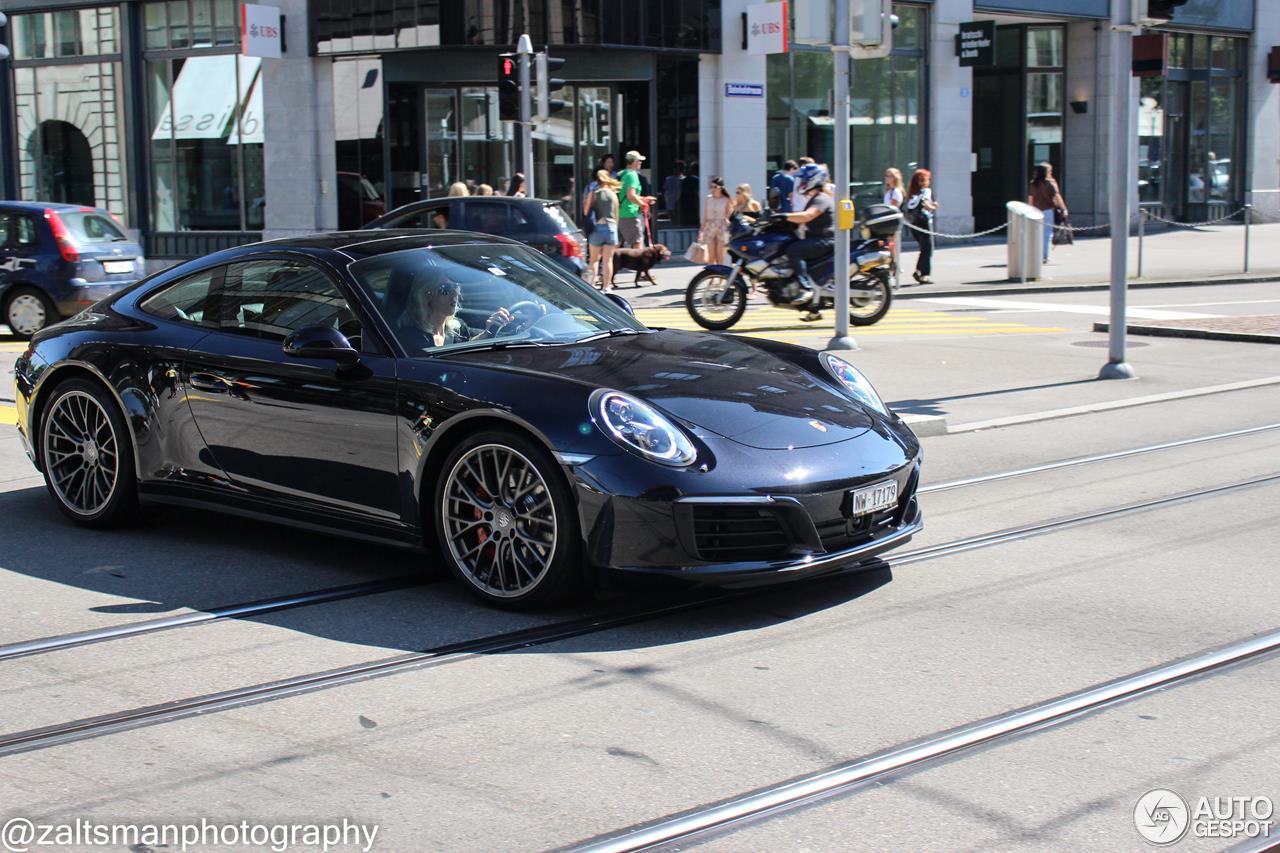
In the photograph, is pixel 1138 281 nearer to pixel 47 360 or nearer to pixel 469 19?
pixel 469 19

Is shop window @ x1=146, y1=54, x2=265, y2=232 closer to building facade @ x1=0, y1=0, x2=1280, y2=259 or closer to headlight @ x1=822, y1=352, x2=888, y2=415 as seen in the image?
building facade @ x1=0, y1=0, x2=1280, y2=259

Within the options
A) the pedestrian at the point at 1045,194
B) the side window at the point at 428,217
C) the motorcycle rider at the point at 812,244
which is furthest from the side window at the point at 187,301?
the pedestrian at the point at 1045,194

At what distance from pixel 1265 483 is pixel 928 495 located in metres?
1.83

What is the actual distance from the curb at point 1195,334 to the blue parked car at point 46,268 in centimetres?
1101

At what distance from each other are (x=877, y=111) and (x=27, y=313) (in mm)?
20199

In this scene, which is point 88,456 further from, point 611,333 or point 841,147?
point 841,147

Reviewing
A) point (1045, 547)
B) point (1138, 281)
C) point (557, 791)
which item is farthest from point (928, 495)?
point (1138, 281)

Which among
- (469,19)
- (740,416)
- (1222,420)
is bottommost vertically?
(1222,420)

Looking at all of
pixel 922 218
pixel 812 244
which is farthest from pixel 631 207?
pixel 812 244

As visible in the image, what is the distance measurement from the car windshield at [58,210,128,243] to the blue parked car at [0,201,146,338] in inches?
0.6

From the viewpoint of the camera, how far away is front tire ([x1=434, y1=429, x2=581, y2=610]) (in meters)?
5.49

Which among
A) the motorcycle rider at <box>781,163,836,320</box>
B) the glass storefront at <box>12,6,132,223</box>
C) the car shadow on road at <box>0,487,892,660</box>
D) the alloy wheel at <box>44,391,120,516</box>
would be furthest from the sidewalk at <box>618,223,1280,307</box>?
the alloy wheel at <box>44,391,120,516</box>

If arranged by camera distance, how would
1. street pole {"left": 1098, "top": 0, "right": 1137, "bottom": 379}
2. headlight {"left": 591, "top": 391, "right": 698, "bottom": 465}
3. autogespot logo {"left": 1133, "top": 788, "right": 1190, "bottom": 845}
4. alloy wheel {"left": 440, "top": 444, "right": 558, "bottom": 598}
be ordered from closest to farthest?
1. autogespot logo {"left": 1133, "top": 788, "right": 1190, "bottom": 845}
2. headlight {"left": 591, "top": 391, "right": 698, "bottom": 465}
3. alloy wheel {"left": 440, "top": 444, "right": 558, "bottom": 598}
4. street pole {"left": 1098, "top": 0, "right": 1137, "bottom": 379}

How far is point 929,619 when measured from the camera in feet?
18.2
